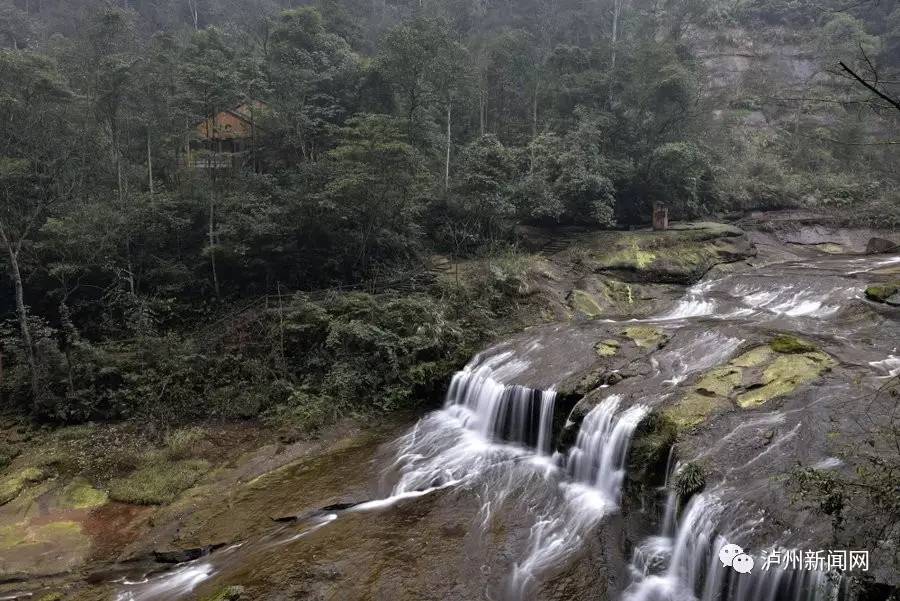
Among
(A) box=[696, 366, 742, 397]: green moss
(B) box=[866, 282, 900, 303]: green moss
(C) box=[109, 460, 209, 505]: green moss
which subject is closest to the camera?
(A) box=[696, 366, 742, 397]: green moss

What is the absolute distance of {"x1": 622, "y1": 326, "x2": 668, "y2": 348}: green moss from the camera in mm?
11656

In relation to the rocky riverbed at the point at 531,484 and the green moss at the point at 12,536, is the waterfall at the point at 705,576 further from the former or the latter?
the green moss at the point at 12,536

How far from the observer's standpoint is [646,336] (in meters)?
12.1

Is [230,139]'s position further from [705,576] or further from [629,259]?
[705,576]

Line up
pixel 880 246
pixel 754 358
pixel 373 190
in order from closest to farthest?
pixel 754 358
pixel 373 190
pixel 880 246

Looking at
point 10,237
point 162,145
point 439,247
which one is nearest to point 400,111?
point 439,247

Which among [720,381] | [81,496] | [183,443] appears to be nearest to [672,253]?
[720,381]

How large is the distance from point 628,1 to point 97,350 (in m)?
38.4

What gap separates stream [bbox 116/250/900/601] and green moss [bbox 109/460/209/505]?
2.03 metres

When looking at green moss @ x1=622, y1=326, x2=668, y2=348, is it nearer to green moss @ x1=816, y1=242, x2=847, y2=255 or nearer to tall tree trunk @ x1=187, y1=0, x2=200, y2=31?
green moss @ x1=816, y1=242, x2=847, y2=255

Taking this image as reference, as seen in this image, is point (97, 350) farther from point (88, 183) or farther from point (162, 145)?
point (162, 145)

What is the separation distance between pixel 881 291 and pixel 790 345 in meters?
4.81

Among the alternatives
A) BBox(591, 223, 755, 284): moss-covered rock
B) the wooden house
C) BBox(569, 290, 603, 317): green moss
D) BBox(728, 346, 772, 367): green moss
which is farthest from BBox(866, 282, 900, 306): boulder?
the wooden house

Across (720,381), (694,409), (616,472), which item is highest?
(720,381)
